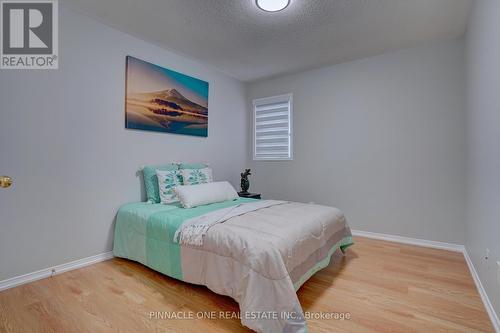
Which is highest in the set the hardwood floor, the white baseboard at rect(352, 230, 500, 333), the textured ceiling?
the textured ceiling

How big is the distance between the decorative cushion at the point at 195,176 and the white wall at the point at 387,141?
57.3 inches

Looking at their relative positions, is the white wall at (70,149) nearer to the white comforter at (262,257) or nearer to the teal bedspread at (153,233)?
the teal bedspread at (153,233)

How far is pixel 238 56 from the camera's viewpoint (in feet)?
11.0

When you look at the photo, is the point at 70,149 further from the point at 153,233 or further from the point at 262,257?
the point at 262,257

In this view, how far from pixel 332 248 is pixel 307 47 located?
2.40 metres

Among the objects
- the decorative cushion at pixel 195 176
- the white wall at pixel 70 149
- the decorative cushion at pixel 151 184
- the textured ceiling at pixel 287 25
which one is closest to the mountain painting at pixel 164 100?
the white wall at pixel 70 149

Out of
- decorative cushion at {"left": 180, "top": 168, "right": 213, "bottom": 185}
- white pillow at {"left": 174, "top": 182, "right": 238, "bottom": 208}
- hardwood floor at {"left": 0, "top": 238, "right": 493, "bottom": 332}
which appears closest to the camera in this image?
hardwood floor at {"left": 0, "top": 238, "right": 493, "bottom": 332}

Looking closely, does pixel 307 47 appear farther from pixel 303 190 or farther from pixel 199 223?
pixel 199 223

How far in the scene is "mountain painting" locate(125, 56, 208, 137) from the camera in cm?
282

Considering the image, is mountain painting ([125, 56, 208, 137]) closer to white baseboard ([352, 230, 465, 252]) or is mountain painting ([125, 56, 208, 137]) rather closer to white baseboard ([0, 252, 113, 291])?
white baseboard ([0, 252, 113, 291])

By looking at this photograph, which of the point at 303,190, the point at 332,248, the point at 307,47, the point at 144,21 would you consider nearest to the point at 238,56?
the point at 307,47

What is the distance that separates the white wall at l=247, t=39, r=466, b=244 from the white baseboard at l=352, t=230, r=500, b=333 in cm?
7

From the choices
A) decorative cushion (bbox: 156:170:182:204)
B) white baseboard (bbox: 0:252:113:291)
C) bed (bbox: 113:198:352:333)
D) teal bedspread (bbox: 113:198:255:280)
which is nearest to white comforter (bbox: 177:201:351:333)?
bed (bbox: 113:198:352:333)

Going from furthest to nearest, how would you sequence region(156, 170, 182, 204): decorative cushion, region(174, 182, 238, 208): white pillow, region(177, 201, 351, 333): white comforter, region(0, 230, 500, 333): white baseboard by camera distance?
1. region(156, 170, 182, 204): decorative cushion
2. region(174, 182, 238, 208): white pillow
3. region(0, 230, 500, 333): white baseboard
4. region(177, 201, 351, 333): white comforter
